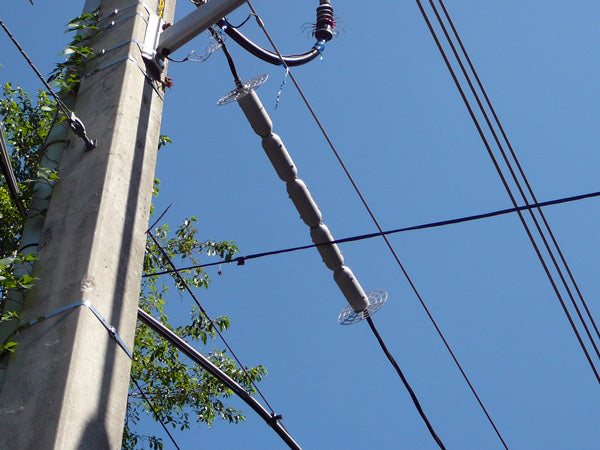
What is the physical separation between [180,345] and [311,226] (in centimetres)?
130

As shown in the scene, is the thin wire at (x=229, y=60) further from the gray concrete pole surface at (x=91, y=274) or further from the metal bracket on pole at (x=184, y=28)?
the gray concrete pole surface at (x=91, y=274)

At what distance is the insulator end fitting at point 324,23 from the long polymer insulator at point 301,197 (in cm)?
186

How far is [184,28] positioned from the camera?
187 inches

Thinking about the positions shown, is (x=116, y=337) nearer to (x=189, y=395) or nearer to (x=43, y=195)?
(x=43, y=195)

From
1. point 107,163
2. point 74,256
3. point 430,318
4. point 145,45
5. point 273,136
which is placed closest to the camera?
point 74,256

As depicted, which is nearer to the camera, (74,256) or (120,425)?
(120,425)

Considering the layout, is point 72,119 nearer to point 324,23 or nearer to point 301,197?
point 301,197

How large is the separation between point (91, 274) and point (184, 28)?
2043 mm

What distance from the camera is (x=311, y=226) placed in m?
5.56

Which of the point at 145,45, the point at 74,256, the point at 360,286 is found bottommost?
the point at 74,256

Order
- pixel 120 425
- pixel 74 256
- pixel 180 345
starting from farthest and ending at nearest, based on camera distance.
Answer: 1. pixel 180 345
2. pixel 74 256
3. pixel 120 425

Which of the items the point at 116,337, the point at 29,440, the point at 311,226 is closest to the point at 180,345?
the point at 311,226

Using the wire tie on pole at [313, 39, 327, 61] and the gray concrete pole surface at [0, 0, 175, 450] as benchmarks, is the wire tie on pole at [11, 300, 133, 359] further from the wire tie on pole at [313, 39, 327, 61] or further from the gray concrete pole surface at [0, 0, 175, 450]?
the wire tie on pole at [313, 39, 327, 61]

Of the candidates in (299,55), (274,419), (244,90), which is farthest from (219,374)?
(299,55)
